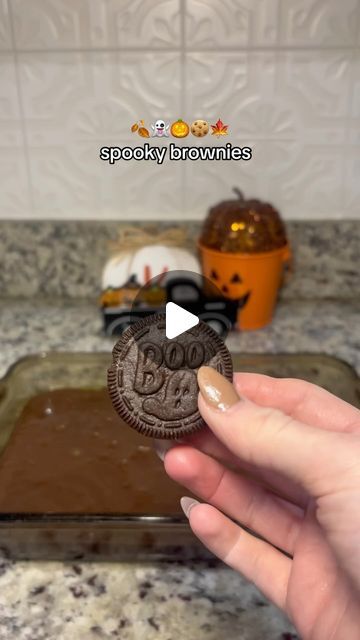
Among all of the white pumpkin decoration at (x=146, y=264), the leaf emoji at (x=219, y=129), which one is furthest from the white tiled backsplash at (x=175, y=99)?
the white pumpkin decoration at (x=146, y=264)

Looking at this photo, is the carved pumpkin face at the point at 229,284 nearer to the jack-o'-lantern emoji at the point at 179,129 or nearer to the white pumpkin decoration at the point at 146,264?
the white pumpkin decoration at the point at 146,264

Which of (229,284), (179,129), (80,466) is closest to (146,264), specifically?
(229,284)

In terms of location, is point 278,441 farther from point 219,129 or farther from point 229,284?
point 219,129

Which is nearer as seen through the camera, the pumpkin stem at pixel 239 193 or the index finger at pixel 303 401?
the index finger at pixel 303 401

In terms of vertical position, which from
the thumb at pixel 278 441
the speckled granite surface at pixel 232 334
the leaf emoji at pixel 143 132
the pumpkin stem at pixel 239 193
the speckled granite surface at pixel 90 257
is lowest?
the speckled granite surface at pixel 232 334

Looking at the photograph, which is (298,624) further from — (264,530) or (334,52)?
(334,52)

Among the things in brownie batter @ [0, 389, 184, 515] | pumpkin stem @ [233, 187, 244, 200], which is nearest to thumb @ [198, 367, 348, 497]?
brownie batter @ [0, 389, 184, 515]
